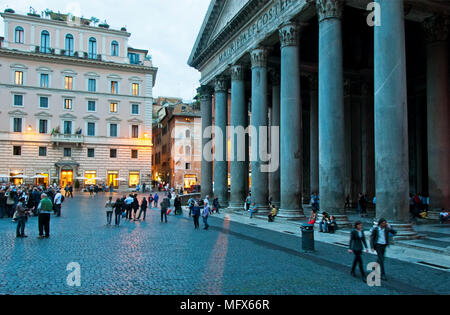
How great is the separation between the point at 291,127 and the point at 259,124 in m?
3.98

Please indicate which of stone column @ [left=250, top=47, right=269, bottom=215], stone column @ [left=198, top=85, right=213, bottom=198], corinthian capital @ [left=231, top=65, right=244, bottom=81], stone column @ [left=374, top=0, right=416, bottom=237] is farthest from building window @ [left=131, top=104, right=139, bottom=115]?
stone column @ [left=374, top=0, right=416, bottom=237]

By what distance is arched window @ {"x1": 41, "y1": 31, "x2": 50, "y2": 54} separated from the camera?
5425cm

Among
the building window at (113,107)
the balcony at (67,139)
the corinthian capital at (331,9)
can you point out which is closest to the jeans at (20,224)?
the corinthian capital at (331,9)

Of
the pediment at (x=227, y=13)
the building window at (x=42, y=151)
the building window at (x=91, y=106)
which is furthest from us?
the building window at (x=91, y=106)

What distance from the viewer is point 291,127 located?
19578mm

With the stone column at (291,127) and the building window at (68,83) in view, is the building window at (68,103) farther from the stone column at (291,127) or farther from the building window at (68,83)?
the stone column at (291,127)

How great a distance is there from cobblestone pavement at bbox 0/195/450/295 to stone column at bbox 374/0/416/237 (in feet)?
8.03

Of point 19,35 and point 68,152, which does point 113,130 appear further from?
point 19,35

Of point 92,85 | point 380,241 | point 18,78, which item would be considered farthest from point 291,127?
point 18,78

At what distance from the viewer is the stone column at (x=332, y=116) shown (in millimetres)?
16359

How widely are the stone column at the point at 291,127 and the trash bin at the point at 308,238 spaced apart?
728 centimetres

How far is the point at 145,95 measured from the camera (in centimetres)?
5872

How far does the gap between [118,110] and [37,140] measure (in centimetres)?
1184
